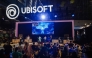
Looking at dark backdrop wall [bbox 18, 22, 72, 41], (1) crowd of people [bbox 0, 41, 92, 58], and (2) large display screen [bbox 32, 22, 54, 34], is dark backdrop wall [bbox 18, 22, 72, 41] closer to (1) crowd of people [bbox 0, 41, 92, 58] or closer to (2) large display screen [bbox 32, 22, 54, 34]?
(2) large display screen [bbox 32, 22, 54, 34]

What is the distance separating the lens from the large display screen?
15188 mm

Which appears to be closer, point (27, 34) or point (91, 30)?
point (27, 34)

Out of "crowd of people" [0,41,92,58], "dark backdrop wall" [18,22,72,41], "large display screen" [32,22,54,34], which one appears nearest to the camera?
"crowd of people" [0,41,92,58]

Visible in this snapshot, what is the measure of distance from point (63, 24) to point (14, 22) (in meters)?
4.97

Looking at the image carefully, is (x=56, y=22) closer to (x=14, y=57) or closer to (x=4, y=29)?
(x=4, y=29)

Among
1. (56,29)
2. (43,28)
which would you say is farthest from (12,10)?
(56,29)

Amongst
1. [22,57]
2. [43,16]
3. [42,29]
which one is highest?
[43,16]

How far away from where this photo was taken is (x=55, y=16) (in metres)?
20.9

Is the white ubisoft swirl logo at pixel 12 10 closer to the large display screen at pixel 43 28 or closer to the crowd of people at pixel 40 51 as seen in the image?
the crowd of people at pixel 40 51

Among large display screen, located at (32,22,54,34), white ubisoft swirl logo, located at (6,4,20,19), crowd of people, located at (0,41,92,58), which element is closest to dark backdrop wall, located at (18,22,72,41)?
large display screen, located at (32,22,54,34)

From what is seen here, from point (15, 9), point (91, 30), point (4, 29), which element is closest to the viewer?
point (15, 9)

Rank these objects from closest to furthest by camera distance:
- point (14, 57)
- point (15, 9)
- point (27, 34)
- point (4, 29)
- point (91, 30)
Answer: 1. point (14, 57)
2. point (15, 9)
3. point (4, 29)
4. point (27, 34)
5. point (91, 30)

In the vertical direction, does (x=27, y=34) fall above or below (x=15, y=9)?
below

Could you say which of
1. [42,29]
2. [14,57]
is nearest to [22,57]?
[14,57]
